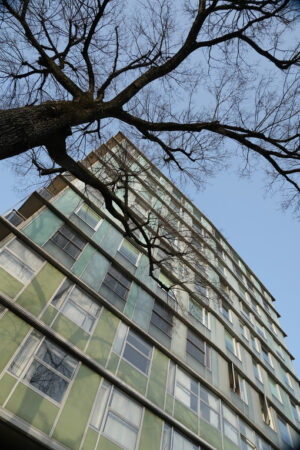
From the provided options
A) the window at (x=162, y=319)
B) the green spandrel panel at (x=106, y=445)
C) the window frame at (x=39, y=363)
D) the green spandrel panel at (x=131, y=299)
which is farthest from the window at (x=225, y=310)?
the window frame at (x=39, y=363)

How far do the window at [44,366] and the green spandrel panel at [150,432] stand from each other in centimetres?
275

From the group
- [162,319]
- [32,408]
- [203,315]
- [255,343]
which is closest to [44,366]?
[32,408]

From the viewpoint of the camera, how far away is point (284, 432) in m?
14.5

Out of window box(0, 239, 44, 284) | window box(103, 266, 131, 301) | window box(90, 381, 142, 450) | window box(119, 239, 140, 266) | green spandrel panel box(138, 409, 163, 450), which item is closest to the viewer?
window box(90, 381, 142, 450)

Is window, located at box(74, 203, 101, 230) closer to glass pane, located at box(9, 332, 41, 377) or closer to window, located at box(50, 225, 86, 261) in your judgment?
window, located at box(50, 225, 86, 261)

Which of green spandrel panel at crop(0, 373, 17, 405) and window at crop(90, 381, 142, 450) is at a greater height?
window at crop(90, 381, 142, 450)

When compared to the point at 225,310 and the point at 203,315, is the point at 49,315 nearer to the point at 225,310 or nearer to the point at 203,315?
the point at 203,315

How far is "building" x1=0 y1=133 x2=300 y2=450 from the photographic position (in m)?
7.19

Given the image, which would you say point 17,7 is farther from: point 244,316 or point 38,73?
point 244,316

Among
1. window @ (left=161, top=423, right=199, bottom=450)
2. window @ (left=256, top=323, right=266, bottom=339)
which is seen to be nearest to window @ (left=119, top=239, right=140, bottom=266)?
window @ (left=161, top=423, right=199, bottom=450)

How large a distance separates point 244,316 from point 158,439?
12.8 m

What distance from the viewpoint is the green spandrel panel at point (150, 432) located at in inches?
320

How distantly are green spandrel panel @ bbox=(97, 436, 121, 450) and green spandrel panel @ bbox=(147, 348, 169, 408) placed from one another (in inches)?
76.8

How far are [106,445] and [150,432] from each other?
5.54 feet
